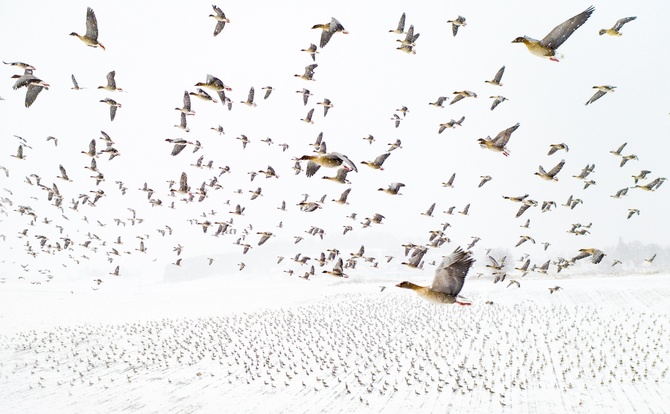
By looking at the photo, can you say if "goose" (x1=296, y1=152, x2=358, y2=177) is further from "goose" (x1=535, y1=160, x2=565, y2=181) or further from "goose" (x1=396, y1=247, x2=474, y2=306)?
"goose" (x1=535, y1=160, x2=565, y2=181)

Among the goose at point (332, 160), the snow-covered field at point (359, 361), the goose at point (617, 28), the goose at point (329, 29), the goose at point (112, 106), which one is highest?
the goose at point (617, 28)

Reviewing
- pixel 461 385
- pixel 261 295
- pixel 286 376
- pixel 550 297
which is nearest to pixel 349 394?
pixel 286 376

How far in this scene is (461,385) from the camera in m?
13.8

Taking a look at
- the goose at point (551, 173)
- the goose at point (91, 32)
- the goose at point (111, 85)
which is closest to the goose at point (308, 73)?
the goose at point (111, 85)

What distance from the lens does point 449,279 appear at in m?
5.67

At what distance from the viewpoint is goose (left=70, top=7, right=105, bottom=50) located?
9.21 m

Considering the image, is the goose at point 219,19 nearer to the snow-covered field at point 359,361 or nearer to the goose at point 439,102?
the goose at point 439,102

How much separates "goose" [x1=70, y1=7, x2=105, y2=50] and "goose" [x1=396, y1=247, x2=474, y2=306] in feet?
29.8

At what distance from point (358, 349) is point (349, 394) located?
487 centimetres

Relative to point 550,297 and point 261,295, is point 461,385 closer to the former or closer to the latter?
point 550,297

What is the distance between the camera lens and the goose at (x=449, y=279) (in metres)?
5.62

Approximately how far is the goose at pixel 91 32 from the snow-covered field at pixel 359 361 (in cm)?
1128

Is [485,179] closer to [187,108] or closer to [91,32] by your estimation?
[187,108]

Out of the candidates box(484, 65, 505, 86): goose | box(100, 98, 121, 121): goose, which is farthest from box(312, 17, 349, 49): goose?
box(100, 98, 121, 121): goose
